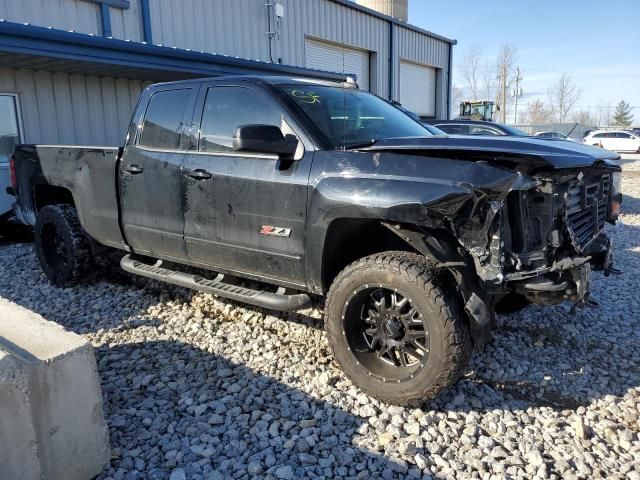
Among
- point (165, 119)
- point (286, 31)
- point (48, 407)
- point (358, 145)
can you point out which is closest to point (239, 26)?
point (286, 31)

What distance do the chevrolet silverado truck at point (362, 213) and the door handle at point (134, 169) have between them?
0.02 meters

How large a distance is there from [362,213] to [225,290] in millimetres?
1400

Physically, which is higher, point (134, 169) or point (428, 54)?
point (428, 54)

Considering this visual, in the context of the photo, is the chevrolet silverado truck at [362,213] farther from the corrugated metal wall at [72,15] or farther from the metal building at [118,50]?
the corrugated metal wall at [72,15]

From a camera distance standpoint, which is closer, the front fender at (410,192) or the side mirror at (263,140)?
the front fender at (410,192)

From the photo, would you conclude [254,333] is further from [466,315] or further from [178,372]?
[466,315]

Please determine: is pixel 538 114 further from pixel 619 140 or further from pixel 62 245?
pixel 62 245

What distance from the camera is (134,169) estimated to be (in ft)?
14.9

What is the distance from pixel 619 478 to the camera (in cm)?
262

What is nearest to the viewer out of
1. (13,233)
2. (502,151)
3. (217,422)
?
(502,151)

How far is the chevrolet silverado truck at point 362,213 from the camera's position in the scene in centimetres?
298

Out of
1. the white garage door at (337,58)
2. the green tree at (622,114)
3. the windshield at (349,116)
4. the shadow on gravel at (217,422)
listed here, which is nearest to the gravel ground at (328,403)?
the shadow on gravel at (217,422)

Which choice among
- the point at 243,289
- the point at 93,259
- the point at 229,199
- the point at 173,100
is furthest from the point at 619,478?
the point at 93,259

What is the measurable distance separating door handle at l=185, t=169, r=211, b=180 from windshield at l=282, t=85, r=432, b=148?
33.0 inches
